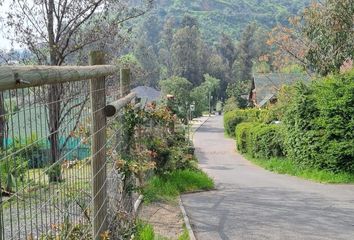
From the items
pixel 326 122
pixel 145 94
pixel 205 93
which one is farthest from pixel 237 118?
pixel 205 93

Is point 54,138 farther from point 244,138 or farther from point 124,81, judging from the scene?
point 244,138

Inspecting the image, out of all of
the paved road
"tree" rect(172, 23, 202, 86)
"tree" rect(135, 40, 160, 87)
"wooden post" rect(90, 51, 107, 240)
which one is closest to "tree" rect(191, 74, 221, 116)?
"tree" rect(172, 23, 202, 86)

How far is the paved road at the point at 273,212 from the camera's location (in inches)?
276

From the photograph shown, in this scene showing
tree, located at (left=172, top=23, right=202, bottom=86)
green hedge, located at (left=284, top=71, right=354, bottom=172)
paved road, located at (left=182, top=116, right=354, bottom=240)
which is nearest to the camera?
paved road, located at (left=182, top=116, right=354, bottom=240)

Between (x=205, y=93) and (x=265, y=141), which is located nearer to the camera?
(x=265, y=141)

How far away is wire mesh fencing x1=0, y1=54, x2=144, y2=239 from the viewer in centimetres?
186

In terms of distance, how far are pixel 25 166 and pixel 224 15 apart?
171003 mm

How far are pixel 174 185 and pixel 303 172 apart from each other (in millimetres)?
6739

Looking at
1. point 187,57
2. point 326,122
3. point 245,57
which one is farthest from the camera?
point 245,57

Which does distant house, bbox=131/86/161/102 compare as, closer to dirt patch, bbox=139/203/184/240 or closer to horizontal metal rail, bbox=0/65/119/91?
dirt patch, bbox=139/203/184/240

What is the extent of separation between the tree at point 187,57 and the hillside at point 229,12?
6667cm

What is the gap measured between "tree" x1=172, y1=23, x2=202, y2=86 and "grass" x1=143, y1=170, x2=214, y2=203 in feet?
210

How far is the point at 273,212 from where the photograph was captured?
850cm

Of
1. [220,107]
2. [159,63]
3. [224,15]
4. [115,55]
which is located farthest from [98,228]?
[224,15]
